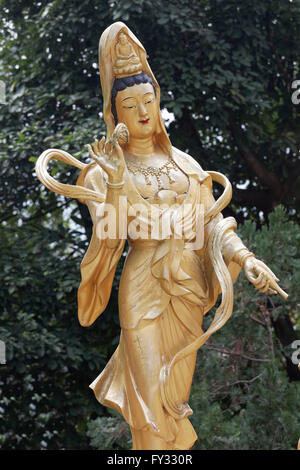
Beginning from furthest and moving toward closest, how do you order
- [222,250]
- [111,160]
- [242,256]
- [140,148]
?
1. [140,148]
2. [222,250]
3. [242,256]
4. [111,160]

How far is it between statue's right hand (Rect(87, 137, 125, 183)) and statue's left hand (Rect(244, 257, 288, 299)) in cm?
78

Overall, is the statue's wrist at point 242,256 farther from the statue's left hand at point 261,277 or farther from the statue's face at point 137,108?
the statue's face at point 137,108

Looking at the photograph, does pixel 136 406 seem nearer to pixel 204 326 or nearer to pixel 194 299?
pixel 194 299

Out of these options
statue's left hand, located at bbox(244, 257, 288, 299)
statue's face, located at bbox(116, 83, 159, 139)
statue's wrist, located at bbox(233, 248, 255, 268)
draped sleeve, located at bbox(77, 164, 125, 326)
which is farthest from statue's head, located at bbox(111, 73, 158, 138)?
statue's left hand, located at bbox(244, 257, 288, 299)

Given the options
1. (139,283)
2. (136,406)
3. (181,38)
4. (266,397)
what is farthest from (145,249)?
(181,38)

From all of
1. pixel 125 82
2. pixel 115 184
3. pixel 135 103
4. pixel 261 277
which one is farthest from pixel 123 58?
pixel 261 277

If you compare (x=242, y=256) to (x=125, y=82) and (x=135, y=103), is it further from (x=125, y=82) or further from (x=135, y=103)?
(x=125, y=82)

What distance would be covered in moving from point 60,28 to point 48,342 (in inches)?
106

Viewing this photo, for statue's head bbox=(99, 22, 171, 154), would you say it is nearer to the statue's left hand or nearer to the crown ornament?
the crown ornament

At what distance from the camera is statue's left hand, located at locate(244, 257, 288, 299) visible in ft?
14.1

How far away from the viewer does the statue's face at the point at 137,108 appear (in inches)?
182

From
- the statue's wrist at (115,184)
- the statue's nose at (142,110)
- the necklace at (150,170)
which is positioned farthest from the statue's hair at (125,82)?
the statue's wrist at (115,184)

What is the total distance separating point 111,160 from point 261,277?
3.01ft

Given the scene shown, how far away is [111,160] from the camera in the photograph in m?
4.29
